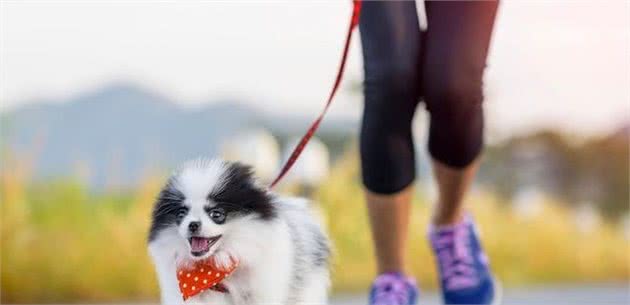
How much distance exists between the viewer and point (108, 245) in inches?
184

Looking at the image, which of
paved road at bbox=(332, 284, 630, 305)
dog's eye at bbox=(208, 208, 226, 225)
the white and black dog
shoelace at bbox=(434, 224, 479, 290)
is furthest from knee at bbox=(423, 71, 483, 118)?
paved road at bbox=(332, 284, 630, 305)

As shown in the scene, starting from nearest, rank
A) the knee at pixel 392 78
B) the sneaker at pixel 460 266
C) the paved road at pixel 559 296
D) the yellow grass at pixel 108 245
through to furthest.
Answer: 1. the knee at pixel 392 78
2. the sneaker at pixel 460 266
3. the paved road at pixel 559 296
4. the yellow grass at pixel 108 245

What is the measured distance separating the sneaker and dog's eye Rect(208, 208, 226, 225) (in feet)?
3.25

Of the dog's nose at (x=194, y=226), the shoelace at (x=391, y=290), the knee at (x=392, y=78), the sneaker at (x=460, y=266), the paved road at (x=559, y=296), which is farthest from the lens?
the paved road at (x=559, y=296)

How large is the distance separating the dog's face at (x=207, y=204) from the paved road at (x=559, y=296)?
2384 mm

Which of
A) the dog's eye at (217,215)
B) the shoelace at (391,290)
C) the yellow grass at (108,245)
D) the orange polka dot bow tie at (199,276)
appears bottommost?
the orange polka dot bow tie at (199,276)

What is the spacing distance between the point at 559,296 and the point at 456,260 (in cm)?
204

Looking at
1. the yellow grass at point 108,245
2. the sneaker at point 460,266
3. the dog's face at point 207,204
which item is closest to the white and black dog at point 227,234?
the dog's face at point 207,204

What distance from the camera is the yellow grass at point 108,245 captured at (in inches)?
182

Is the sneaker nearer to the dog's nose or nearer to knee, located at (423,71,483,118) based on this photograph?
knee, located at (423,71,483,118)

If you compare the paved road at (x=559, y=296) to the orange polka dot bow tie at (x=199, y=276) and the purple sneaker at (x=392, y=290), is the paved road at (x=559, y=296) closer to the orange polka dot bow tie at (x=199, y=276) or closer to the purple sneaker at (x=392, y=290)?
the purple sneaker at (x=392, y=290)

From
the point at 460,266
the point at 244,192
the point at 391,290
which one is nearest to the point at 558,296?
the point at 460,266

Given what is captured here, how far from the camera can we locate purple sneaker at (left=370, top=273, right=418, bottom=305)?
233cm

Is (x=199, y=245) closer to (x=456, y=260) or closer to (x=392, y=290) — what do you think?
(x=392, y=290)
